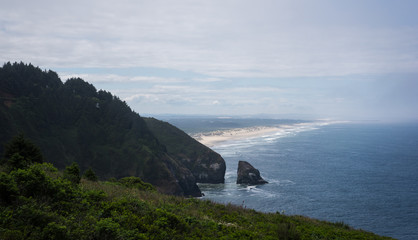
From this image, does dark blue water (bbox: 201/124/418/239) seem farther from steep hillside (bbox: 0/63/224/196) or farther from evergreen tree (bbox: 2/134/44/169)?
evergreen tree (bbox: 2/134/44/169)

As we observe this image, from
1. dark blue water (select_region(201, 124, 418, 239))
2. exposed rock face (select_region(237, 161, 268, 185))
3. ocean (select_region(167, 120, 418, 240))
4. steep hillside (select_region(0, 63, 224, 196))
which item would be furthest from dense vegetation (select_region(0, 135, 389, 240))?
exposed rock face (select_region(237, 161, 268, 185))

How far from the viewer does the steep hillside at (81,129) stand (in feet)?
224

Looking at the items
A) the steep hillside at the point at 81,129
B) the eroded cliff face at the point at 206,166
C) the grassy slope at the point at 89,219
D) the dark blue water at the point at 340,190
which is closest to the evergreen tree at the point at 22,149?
the grassy slope at the point at 89,219

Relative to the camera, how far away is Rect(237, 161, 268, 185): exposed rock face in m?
82.9

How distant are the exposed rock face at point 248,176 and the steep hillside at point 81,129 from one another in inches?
588

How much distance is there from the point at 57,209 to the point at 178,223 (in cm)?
492

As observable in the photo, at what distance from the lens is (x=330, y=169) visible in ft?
319

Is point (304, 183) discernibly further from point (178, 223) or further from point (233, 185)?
point (178, 223)


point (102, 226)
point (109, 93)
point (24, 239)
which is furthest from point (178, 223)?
point (109, 93)

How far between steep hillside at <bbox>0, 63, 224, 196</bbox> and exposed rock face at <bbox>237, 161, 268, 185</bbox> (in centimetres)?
1495

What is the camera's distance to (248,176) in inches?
3310

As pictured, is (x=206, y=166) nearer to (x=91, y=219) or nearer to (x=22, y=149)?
(x=22, y=149)

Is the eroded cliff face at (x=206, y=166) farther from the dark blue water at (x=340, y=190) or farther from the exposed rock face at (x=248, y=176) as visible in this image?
the exposed rock face at (x=248, y=176)

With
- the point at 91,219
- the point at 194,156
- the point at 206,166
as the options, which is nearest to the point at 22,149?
the point at 91,219
